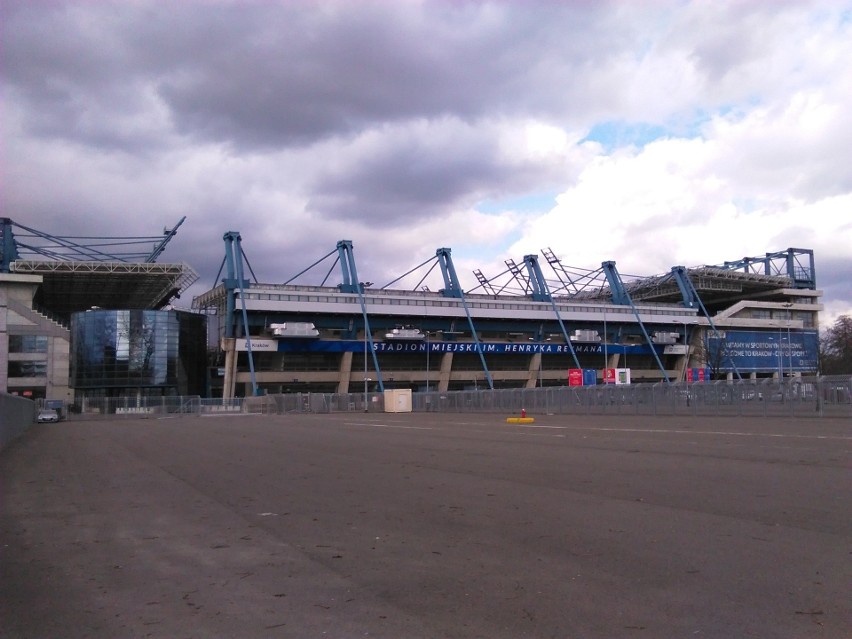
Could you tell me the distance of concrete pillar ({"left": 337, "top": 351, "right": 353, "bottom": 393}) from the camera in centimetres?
9219

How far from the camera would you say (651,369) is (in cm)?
11188

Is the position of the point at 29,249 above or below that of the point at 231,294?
above

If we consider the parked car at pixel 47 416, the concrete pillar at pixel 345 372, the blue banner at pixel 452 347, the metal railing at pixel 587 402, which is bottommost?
the parked car at pixel 47 416

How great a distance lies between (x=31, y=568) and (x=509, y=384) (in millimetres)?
99547

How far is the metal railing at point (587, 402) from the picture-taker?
111 feet

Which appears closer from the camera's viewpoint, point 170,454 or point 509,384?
point 170,454

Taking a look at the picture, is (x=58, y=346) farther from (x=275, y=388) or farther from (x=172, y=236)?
(x=275, y=388)

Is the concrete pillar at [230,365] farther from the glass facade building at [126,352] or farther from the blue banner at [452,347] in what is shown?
the glass facade building at [126,352]

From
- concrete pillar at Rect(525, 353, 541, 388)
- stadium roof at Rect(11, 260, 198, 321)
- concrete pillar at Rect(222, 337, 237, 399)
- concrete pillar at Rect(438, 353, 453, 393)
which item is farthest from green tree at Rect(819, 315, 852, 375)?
stadium roof at Rect(11, 260, 198, 321)

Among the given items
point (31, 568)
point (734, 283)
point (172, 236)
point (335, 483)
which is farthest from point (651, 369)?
point (31, 568)

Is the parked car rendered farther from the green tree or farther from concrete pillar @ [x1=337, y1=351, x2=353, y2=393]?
the green tree

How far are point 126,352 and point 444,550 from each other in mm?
91649

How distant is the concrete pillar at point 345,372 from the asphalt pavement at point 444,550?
7531 cm

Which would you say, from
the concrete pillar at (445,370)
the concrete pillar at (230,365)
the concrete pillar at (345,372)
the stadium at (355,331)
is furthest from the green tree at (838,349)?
the concrete pillar at (230,365)
